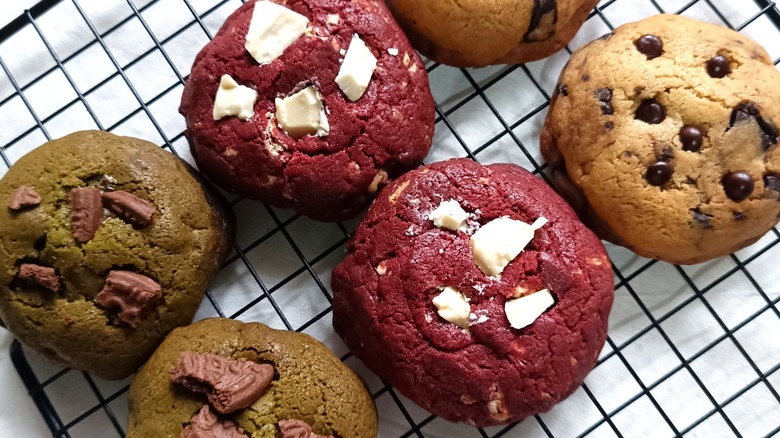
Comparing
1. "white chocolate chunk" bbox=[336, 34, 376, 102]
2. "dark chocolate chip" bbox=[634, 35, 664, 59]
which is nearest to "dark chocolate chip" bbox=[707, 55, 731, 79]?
"dark chocolate chip" bbox=[634, 35, 664, 59]

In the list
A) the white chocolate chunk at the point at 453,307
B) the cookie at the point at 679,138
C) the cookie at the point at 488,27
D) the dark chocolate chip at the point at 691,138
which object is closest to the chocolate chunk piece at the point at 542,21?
the cookie at the point at 488,27

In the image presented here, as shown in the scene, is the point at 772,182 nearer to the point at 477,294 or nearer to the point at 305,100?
the point at 477,294

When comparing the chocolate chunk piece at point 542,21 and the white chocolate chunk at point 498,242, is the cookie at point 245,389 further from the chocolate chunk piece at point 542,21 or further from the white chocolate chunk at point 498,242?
the chocolate chunk piece at point 542,21

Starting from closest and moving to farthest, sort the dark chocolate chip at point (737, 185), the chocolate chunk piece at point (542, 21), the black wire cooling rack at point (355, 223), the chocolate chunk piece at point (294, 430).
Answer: the chocolate chunk piece at point (294, 430) → the dark chocolate chip at point (737, 185) → the chocolate chunk piece at point (542, 21) → the black wire cooling rack at point (355, 223)

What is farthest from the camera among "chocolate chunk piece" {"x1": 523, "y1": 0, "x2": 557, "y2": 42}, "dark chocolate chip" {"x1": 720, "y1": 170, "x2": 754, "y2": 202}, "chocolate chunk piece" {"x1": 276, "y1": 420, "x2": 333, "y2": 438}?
"chocolate chunk piece" {"x1": 523, "y1": 0, "x2": 557, "y2": 42}

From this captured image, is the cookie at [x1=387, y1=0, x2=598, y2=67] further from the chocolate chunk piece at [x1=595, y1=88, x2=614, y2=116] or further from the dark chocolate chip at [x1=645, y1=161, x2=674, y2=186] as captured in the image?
the dark chocolate chip at [x1=645, y1=161, x2=674, y2=186]
